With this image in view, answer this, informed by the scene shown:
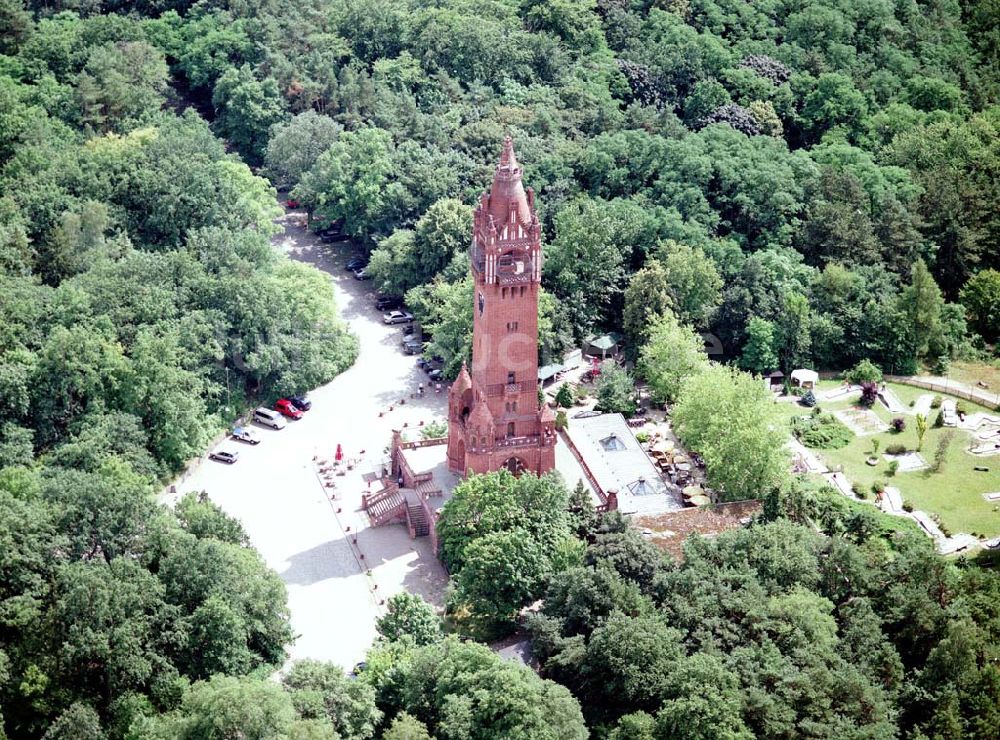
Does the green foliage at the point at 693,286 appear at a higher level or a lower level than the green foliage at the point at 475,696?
higher

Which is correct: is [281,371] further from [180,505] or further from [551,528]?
[551,528]

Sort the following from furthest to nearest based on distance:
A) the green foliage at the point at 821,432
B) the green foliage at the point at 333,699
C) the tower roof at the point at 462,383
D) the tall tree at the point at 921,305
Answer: the tall tree at the point at 921,305 → the green foliage at the point at 821,432 → the tower roof at the point at 462,383 → the green foliage at the point at 333,699

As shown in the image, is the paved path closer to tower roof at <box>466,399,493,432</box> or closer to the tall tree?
tower roof at <box>466,399,493,432</box>

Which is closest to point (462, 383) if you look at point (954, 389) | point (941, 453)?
point (941, 453)

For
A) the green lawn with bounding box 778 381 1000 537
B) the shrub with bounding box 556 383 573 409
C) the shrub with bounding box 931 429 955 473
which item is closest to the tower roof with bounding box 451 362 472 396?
the shrub with bounding box 556 383 573 409

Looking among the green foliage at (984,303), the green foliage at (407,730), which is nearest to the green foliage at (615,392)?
the green foliage at (984,303)

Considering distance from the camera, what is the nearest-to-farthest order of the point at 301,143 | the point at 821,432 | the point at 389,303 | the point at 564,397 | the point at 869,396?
the point at 821,432 → the point at 564,397 → the point at 869,396 → the point at 389,303 → the point at 301,143

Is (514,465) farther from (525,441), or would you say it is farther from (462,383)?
(462,383)

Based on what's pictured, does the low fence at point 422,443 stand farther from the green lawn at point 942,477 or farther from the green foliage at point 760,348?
the green foliage at point 760,348
